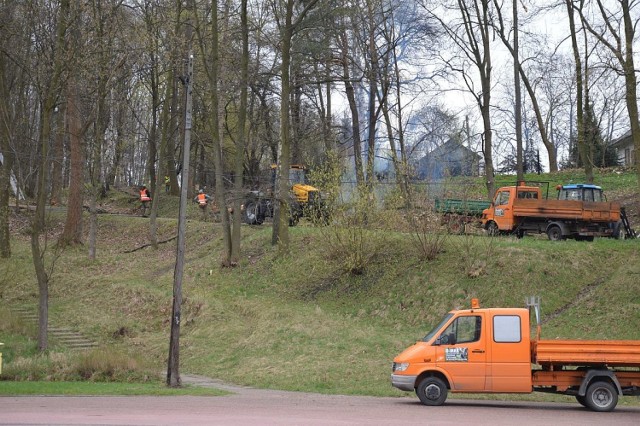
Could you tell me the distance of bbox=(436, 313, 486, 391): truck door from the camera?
16594 millimetres

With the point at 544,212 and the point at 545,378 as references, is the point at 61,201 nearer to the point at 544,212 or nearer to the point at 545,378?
the point at 544,212

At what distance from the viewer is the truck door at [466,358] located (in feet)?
54.4

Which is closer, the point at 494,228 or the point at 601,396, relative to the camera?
the point at 601,396

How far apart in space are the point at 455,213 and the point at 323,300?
6.76m

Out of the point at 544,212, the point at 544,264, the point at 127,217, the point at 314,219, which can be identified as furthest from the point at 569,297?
the point at 127,217

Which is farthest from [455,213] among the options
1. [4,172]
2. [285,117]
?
[4,172]

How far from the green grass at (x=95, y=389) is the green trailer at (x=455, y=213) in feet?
44.7

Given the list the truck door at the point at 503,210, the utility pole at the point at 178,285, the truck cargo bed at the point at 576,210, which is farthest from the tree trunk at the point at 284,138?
the utility pole at the point at 178,285

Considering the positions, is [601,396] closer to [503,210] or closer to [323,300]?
[323,300]

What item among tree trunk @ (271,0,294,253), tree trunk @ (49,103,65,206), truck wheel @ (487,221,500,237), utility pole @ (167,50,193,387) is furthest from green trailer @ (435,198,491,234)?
tree trunk @ (49,103,65,206)

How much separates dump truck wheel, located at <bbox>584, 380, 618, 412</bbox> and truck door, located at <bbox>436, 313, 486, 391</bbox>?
216 cm

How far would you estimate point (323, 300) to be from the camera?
96.5 feet

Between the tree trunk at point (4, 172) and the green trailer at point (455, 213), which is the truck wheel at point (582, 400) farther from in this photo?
the tree trunk at point (4, 172)

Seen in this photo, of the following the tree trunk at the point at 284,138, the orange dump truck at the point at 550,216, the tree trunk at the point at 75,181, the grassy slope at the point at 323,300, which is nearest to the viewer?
the grassy slope at the point at 323,300
